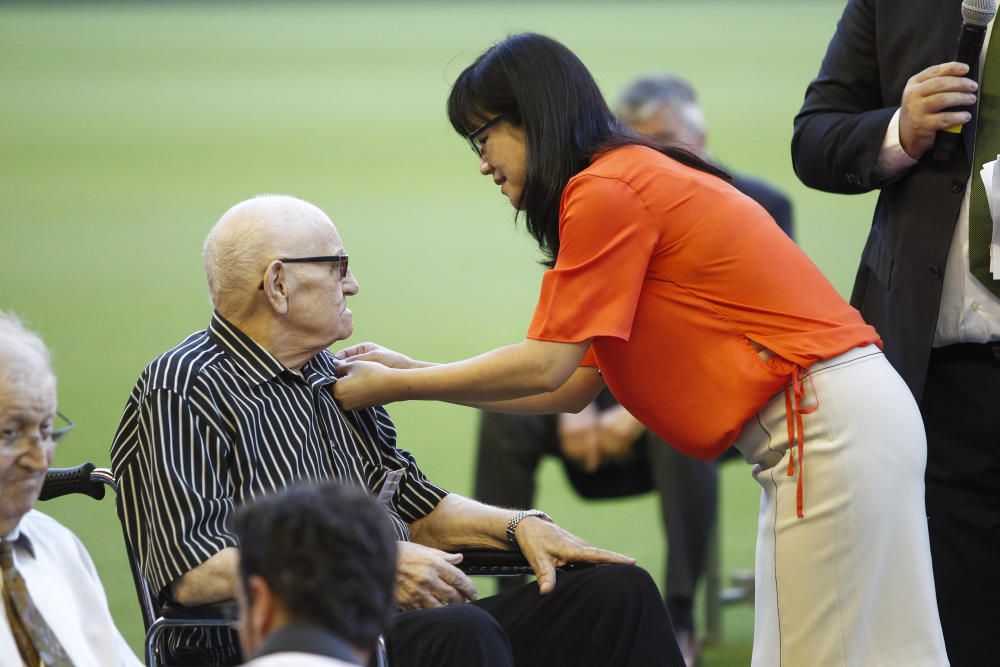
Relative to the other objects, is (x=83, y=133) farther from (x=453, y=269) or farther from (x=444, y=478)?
(x=444, y=478)

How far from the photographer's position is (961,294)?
2.55 meters

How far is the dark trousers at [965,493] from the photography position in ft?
8.53

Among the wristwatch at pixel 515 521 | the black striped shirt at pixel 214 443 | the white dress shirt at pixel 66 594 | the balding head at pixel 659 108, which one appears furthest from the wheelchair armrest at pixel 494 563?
the balding head at pixel 659 108

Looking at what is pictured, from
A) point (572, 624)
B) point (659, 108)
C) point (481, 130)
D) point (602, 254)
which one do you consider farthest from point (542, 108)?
point (659, 108)

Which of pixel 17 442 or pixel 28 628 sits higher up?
pixel 17 442

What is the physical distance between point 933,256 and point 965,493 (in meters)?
0.46

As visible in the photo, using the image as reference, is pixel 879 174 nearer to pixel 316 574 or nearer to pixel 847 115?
pixel 847 115

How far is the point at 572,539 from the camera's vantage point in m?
2.53

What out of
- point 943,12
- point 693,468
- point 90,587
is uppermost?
point 943,12

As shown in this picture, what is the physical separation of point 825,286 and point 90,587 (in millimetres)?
1287

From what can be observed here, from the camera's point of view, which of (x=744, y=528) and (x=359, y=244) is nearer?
(x=744, y=528)

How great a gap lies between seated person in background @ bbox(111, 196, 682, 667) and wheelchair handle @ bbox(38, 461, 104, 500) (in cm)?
6

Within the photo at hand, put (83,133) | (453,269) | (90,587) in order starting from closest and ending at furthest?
(90,587), (453,269), (83,133)

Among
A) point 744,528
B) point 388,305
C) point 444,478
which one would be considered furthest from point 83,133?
point 744,528
